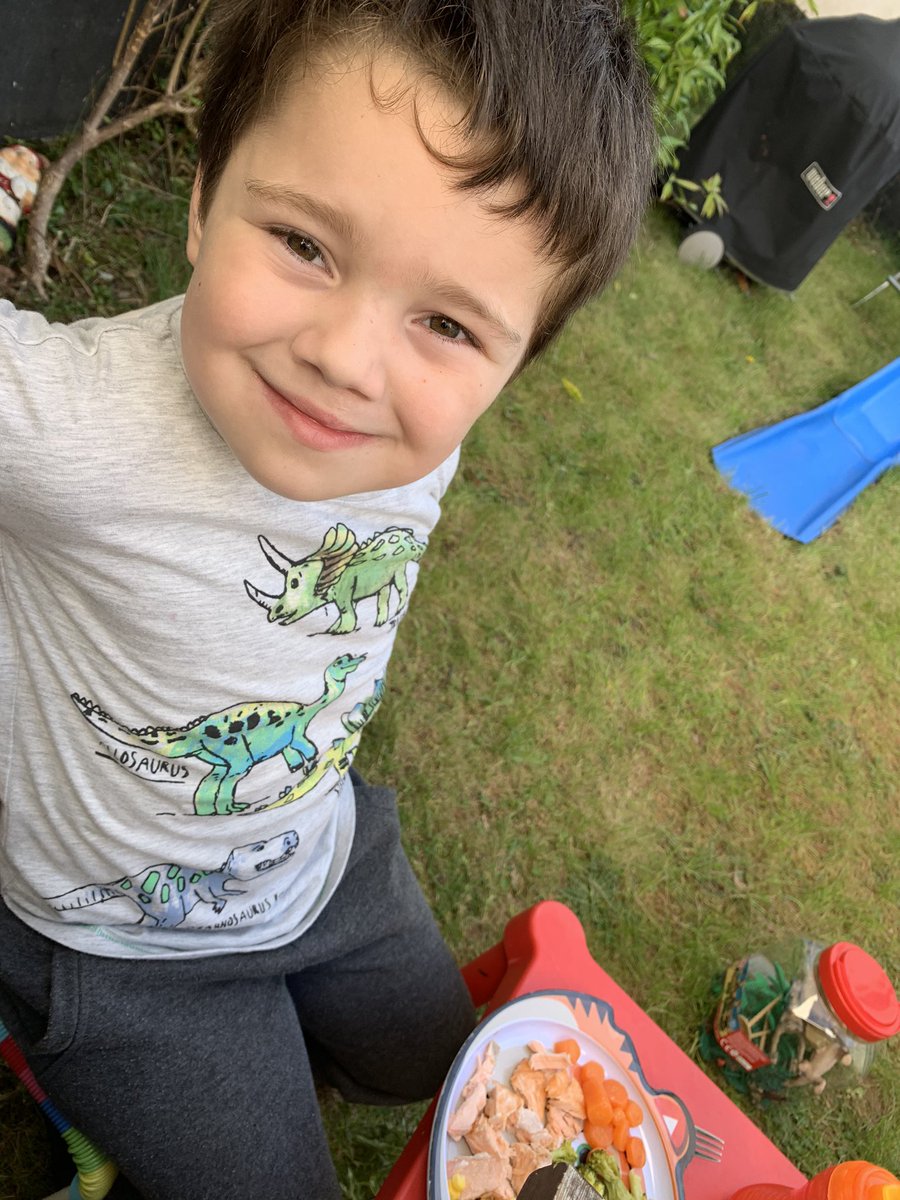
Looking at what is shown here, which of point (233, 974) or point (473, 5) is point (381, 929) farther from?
point (473, 5)

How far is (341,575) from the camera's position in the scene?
104 cm

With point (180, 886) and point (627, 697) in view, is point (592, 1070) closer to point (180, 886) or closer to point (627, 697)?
point (180, 886)

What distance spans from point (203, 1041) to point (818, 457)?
11.2ft

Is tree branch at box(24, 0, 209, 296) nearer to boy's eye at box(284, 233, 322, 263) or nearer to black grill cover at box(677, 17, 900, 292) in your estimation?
boy's eye at box(284, 233, 322, 263)

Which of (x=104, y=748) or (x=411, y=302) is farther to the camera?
(x=104, y=748)

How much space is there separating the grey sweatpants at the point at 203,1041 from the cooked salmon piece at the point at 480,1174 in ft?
0.75

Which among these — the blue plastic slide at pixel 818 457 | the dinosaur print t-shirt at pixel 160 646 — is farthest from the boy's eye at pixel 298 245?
the blue plastic slide at pixel 818 457

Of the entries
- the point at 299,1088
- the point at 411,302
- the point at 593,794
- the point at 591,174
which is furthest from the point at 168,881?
the point at 593,794

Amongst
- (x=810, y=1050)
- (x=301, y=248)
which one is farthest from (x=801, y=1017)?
(x=301, y=248)

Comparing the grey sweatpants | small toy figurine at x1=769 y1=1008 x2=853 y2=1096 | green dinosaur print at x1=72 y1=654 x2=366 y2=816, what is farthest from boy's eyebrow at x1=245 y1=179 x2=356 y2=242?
small toy figurine at x1=769 y1=1008 x2=853 y2=1096

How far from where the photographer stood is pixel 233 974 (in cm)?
110

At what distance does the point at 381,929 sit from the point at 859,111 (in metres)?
4.17

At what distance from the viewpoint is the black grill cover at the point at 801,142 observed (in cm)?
379

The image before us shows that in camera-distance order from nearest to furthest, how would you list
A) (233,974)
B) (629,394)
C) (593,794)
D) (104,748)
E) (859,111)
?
(104,748) < (233,974) < (593,794) < (629,394) < (859,111)
